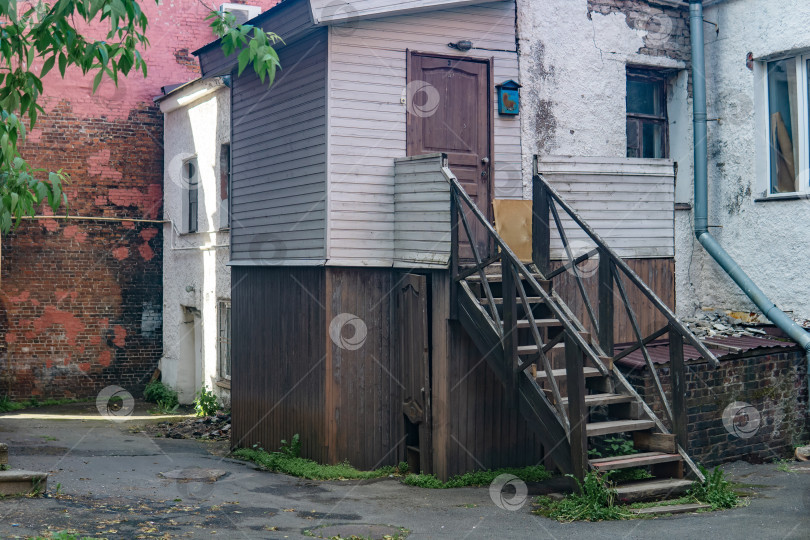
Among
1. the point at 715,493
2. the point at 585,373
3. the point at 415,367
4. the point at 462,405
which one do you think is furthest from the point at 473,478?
the point at 715,493

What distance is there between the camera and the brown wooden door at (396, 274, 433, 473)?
30.5 feet

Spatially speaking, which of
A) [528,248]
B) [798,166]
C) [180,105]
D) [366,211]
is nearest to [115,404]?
[180,105]

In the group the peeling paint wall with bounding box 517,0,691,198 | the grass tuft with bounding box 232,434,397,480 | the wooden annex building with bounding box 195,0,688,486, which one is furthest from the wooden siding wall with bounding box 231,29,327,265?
the peeling paint wall with bounding box 517,0,691,198

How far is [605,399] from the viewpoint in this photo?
7.69m

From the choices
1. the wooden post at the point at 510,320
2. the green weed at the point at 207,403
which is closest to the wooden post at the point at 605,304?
the wooden post at the point at 510,320

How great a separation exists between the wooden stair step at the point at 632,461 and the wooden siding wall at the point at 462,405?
68.9 inches

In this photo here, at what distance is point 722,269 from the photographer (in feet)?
35.7

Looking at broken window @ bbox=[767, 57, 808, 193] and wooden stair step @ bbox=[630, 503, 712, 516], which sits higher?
broken window @ bbox=[767, 57, 808, 193]

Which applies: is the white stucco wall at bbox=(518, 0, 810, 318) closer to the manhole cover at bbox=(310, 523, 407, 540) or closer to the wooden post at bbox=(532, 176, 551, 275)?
the wooden post at bbox=(532, 176, 551, 275)

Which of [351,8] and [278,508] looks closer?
[278,508]

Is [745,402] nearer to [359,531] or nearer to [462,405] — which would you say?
[462,405]

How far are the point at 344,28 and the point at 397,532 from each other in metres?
5.63

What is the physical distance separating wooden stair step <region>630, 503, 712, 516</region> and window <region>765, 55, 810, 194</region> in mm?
4806

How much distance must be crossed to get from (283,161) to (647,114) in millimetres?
4963
